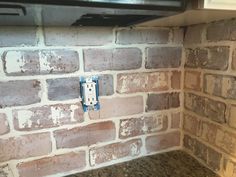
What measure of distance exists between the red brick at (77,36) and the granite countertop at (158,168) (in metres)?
0.50

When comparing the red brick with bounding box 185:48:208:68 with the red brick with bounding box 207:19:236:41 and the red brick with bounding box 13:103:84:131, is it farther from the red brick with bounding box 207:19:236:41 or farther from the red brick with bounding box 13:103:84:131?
the red brick with bounding box 13:103:84:131

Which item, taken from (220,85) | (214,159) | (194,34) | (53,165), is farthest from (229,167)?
(53,165)

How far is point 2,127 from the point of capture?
750mm

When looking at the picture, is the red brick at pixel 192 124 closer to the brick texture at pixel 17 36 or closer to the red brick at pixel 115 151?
the red brick at pixel 115 151

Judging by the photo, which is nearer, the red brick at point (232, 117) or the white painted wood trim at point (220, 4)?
the white painted wood trim at point (220, 4)

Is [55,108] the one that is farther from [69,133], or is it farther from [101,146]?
[101,146]

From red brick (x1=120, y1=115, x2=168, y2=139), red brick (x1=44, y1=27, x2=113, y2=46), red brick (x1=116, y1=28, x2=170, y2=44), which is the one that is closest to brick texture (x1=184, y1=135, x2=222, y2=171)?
red brick (x1=120, y1=115, x2=168, y2=139)

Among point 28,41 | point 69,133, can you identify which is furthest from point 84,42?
point 69,133

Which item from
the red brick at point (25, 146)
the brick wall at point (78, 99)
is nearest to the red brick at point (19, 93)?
the brick wall at point (78, 99)

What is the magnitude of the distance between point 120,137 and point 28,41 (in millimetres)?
510

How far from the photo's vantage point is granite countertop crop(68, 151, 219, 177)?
34.1 inches

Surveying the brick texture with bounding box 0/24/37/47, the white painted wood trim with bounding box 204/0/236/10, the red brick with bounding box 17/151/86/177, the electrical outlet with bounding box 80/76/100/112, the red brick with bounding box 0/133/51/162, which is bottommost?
the red brick with bounding box 17/151/86/177

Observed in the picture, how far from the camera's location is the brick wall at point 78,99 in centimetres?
75

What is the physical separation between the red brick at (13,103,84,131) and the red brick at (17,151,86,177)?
0.42 ft
